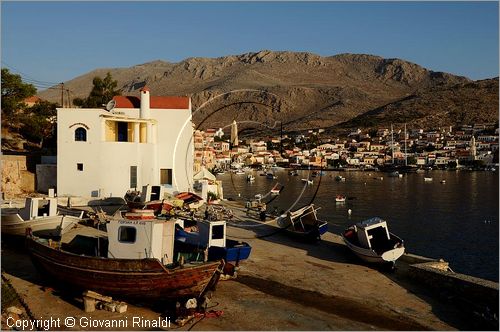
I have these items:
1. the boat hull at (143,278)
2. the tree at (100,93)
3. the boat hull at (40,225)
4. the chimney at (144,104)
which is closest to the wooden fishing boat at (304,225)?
the boat hull at (143,278)

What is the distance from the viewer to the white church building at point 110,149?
97.0ft

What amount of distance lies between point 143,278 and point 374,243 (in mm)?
10190

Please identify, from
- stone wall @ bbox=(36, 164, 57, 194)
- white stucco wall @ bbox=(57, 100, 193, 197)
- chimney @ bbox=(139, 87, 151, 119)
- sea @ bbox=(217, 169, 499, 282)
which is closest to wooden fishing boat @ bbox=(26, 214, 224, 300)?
sea @ bbox=(217, 169, 499, 282)

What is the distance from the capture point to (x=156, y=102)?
33781 millimetres

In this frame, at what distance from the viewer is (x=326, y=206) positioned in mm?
54938

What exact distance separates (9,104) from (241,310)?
32.3 m

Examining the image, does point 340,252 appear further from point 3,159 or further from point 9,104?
point 9,104

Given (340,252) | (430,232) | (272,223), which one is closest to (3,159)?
(272,223)

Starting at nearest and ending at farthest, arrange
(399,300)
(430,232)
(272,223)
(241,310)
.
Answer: (241,310), (399,300), (272,223), (430,232)

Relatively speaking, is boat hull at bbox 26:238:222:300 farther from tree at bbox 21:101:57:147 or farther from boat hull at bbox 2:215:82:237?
tree at bbox 21:101:57:147

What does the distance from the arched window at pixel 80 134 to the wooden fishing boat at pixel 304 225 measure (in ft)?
Answer: 41.6

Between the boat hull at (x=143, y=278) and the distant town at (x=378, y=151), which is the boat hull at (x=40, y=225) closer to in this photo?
the boat hull at (x=143, y=278)

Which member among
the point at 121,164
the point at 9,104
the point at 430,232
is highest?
the point at 9,104

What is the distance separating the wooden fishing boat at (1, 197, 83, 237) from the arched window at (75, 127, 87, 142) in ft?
27.9
